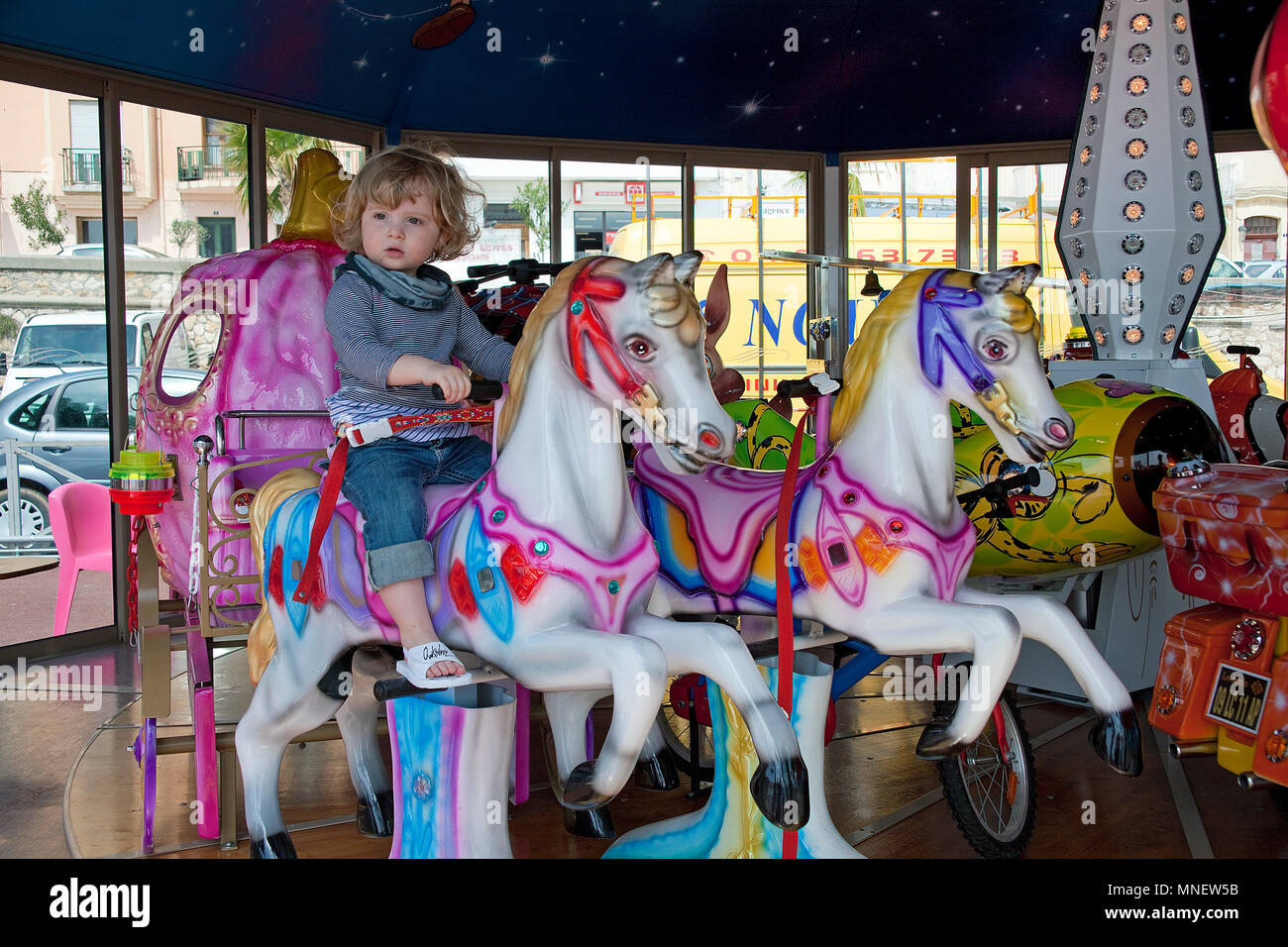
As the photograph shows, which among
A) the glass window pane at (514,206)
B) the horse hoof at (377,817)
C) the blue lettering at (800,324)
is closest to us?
the horse hoof at (377,817)

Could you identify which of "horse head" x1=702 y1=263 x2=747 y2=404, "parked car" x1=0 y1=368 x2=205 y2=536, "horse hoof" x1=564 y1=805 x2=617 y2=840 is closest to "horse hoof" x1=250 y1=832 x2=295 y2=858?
"horse hoof" x1=564 y1=805 x2=617 y2=840

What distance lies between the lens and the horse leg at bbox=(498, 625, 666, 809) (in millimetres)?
1977

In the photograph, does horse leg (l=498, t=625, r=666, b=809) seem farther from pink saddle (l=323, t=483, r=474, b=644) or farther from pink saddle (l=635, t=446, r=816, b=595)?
pink saddle (l=635, t=446, r=816, b=595)

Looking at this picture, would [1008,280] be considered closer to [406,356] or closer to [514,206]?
[406,356]

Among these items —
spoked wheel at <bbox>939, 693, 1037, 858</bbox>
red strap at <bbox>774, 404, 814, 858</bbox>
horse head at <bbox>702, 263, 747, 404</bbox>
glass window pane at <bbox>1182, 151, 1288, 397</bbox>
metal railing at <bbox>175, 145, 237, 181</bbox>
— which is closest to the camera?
red strap at <bbox>774, 404, 814, 858</bbox>

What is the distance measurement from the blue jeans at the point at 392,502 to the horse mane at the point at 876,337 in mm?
929

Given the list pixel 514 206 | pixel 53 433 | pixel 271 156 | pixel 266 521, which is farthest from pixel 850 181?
pixel 266 521

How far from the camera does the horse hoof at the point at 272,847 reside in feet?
8.25

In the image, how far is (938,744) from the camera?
2363 mm

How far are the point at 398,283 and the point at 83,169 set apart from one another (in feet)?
12.2

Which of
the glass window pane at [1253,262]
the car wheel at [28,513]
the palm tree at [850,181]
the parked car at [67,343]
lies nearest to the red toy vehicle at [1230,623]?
the parked car at [67,343]

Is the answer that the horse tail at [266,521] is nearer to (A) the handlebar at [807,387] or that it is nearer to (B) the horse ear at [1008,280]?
(A) the handlebar at [807,387]

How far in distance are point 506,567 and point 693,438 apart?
45cm

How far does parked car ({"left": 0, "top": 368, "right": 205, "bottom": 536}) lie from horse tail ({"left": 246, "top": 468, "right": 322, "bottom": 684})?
283 cm
